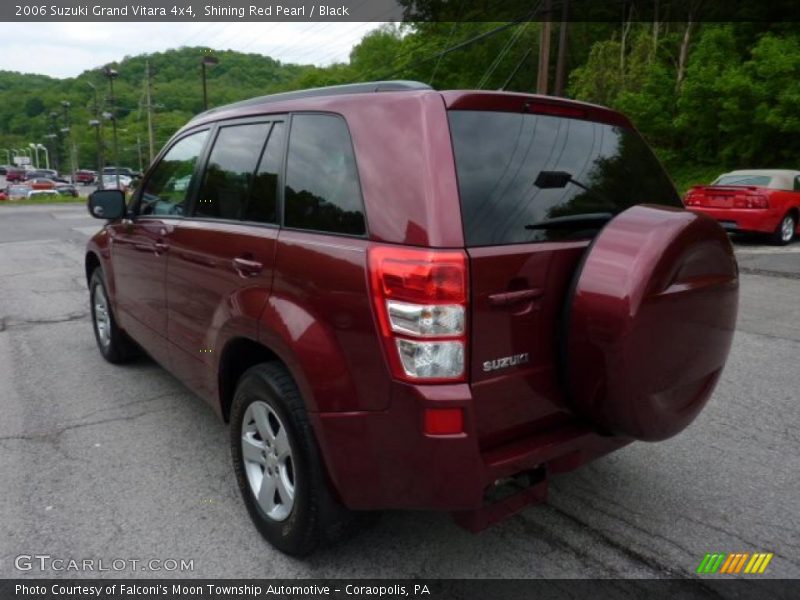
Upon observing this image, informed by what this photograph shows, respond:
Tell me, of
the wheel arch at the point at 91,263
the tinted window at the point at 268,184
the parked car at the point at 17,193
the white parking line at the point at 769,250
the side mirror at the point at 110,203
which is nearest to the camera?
the tinted window at the point at 268,184

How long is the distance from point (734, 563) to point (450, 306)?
66.7 inches

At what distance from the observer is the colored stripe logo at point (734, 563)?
252 cm

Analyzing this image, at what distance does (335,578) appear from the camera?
2.50m

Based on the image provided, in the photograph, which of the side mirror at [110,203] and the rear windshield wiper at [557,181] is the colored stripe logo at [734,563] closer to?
the rear windshield wiper at [557,181]

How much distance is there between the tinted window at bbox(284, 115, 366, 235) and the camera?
2302 mm

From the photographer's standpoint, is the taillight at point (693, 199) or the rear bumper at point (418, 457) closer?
the rear bumper at point (418, 457)

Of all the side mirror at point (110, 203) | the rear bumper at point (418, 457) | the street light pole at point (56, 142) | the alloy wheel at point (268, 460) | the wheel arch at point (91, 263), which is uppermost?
the street light pole at point (56, 142)

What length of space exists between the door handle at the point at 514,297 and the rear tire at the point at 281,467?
0.84 m

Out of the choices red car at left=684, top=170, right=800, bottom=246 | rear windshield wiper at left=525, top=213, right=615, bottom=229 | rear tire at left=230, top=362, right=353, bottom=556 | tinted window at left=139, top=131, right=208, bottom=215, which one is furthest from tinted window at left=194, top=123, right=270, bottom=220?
red car at left=684, top=170, right=800, bottom=246

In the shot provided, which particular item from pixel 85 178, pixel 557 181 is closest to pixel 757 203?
pixel 557 181

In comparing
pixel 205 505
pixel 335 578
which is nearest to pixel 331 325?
pixel 335 578

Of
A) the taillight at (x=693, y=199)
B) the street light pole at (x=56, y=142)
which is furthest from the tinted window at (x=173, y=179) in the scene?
the street light pole at (x=56, y=142)

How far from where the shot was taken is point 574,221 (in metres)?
2.40

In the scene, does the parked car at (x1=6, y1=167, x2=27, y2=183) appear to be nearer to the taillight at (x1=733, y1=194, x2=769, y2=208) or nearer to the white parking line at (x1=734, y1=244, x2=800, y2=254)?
the taillight at (x1=733, y1=194, x2=769, y2=208)
